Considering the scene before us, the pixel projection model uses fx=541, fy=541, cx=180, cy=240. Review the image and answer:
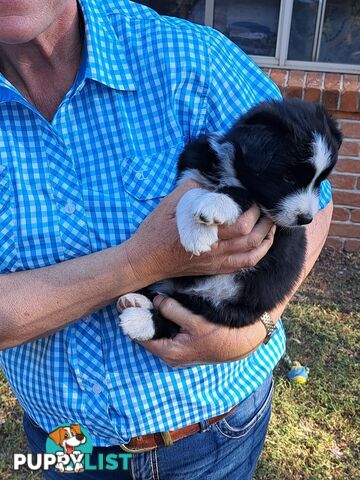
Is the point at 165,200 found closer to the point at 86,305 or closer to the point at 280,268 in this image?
the point at 86,305

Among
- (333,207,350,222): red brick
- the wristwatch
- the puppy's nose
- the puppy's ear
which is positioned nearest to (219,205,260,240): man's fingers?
the puppy's nose

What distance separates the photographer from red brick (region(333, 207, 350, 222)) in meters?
4.64

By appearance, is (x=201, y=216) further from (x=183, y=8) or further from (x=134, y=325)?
(x=183, y=8)

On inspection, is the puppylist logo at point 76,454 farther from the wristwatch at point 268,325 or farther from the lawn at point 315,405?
the lawn at point 315,405

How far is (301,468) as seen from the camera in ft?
9.57

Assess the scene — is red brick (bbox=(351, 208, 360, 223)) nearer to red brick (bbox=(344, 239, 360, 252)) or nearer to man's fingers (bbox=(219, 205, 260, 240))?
red brick (bbox=(344, 239, 360, 252))

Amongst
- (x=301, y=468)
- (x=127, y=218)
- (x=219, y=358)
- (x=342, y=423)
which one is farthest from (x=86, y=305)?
(x=342, y=423)

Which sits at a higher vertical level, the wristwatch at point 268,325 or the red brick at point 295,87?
the red brick at point 295,87

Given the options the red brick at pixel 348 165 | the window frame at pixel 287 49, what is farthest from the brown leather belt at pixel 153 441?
the window frame at pixel 287 49

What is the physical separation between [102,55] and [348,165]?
327 cm

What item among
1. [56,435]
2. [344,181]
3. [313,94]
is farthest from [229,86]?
[344,181]

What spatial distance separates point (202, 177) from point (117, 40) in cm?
51

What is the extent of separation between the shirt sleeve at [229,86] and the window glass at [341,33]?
3114 millimetres

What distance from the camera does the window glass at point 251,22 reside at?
4523mm
